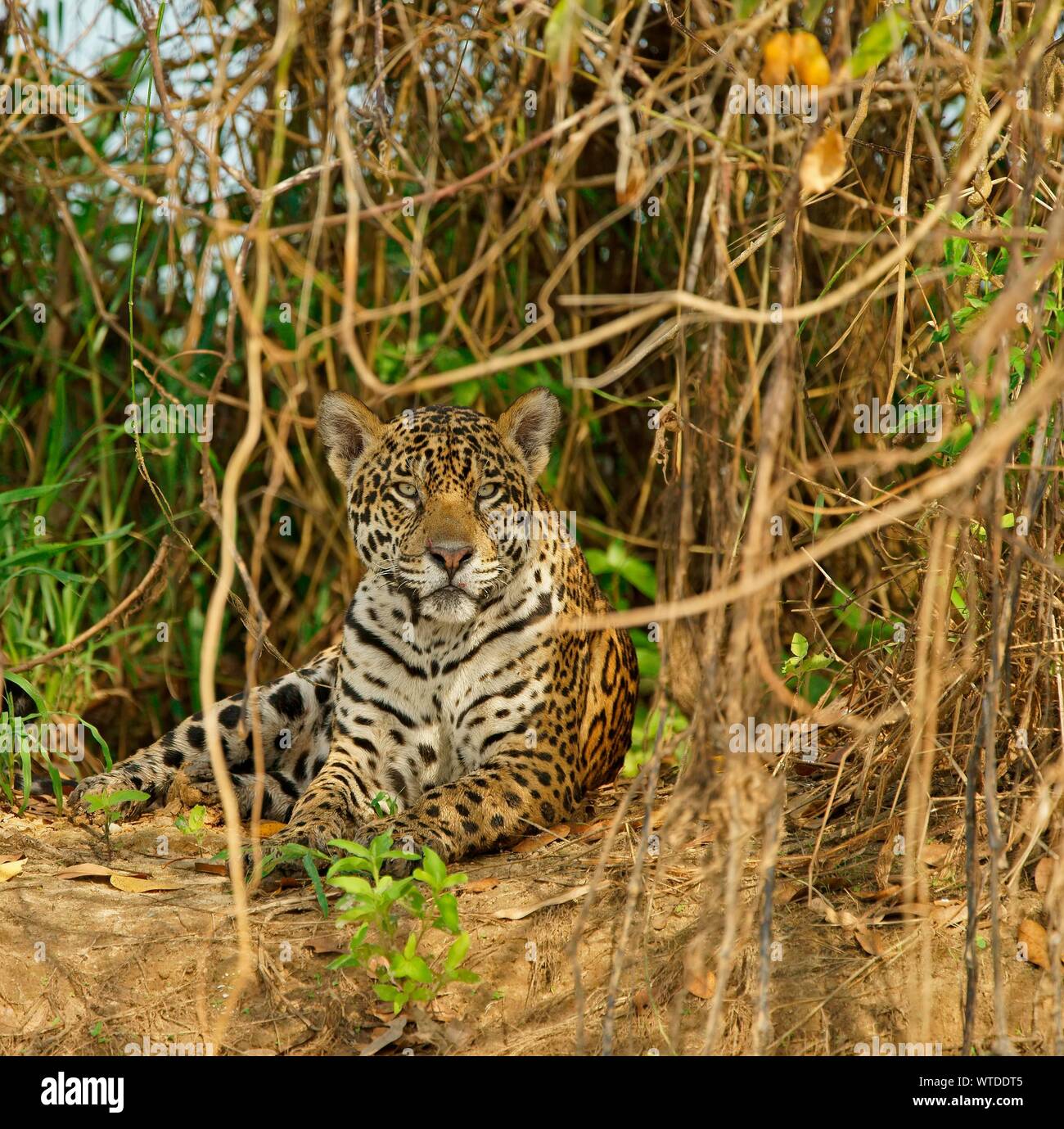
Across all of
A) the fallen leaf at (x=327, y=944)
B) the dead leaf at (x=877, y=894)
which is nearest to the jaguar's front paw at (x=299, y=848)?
the fallen leaf at (x=327, y=944)

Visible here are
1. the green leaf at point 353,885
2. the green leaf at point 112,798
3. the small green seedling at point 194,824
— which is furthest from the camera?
the small green seedling at point 194,824

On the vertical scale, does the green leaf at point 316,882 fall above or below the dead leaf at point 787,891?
below

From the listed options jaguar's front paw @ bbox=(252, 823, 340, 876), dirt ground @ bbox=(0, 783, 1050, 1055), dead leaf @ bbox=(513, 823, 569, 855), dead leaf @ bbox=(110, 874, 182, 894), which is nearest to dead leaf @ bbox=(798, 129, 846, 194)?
dirt ground @ bbox=(0, 783, 1050, 1055)

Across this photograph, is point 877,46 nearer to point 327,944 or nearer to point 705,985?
point 705,985

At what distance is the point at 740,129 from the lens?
20.7 ft

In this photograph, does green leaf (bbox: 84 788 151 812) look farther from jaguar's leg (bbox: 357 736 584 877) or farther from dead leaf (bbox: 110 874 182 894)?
jaguar's leg (bbox: 357 736 584 877)

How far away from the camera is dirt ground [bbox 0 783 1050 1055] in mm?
3820

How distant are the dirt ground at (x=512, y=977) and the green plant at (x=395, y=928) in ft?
0.34

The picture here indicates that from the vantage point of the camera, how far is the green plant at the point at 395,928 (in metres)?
3.82

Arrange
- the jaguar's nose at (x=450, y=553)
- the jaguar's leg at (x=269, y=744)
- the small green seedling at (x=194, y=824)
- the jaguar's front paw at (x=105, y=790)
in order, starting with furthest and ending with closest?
the jaguar's leg at (x=269, y=744) < the jaguar's front paw at (x=105, y=790) < the small green seedling at (x=194, y=824) < the jaguar's nose at (x=450, y=553)

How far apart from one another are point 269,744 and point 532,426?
202 cm

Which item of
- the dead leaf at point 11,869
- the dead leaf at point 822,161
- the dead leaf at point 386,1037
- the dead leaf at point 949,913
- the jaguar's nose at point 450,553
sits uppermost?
the dead leaf at point 822,161

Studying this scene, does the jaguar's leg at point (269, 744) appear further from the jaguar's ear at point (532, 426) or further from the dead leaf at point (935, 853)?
the dead leaf at point (935, 853)

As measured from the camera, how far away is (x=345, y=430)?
5.79 meters
